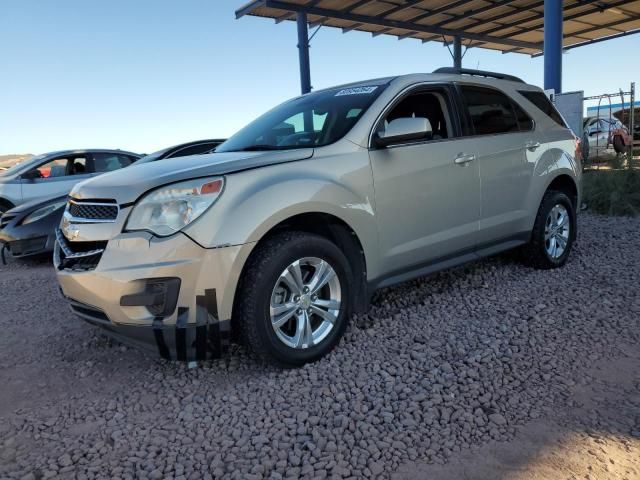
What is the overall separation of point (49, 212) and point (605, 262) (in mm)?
6376

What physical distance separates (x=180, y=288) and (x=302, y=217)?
33.4 inches

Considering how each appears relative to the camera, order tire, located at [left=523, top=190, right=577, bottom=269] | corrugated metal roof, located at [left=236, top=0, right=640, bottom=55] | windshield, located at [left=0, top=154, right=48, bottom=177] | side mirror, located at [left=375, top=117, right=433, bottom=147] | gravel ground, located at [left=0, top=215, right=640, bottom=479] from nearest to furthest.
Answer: gravel ground, located at [left=0, top=215, right=640, bottom=479], side mirror, located at [left=375, top=117, right=433, bottom=147], tire, located at [left=523, top=190, right=577, bottom=269], windshield, located at [left=0, top=154, right=48, bottom=177], corrugated metal roof, located at [left=236, top=0, right=640, bottom=55]

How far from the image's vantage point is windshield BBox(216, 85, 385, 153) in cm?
351

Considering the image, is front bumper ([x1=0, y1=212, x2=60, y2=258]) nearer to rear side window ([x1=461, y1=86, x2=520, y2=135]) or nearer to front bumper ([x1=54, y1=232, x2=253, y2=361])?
front bumper ([x1=54, y1=232, x2=253, y2=361])

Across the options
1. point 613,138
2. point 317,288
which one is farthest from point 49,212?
point 613,138

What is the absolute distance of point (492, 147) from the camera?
4.14m

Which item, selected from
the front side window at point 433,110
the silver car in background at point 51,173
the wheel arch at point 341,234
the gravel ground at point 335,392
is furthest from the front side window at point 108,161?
the wheel arch at point 341,234

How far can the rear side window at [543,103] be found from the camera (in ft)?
15.6

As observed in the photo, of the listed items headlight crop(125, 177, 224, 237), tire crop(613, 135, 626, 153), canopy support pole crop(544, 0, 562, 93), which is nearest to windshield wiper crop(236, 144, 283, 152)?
headlight crop(125, 177, 224, 237)

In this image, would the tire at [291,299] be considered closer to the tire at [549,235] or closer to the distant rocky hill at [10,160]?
the tire at [549,235]

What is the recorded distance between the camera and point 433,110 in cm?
400

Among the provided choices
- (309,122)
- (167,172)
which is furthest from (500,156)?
(167,172)

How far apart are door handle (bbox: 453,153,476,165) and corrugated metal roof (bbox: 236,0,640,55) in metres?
12.0

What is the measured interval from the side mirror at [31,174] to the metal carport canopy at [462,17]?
25.8 feet
